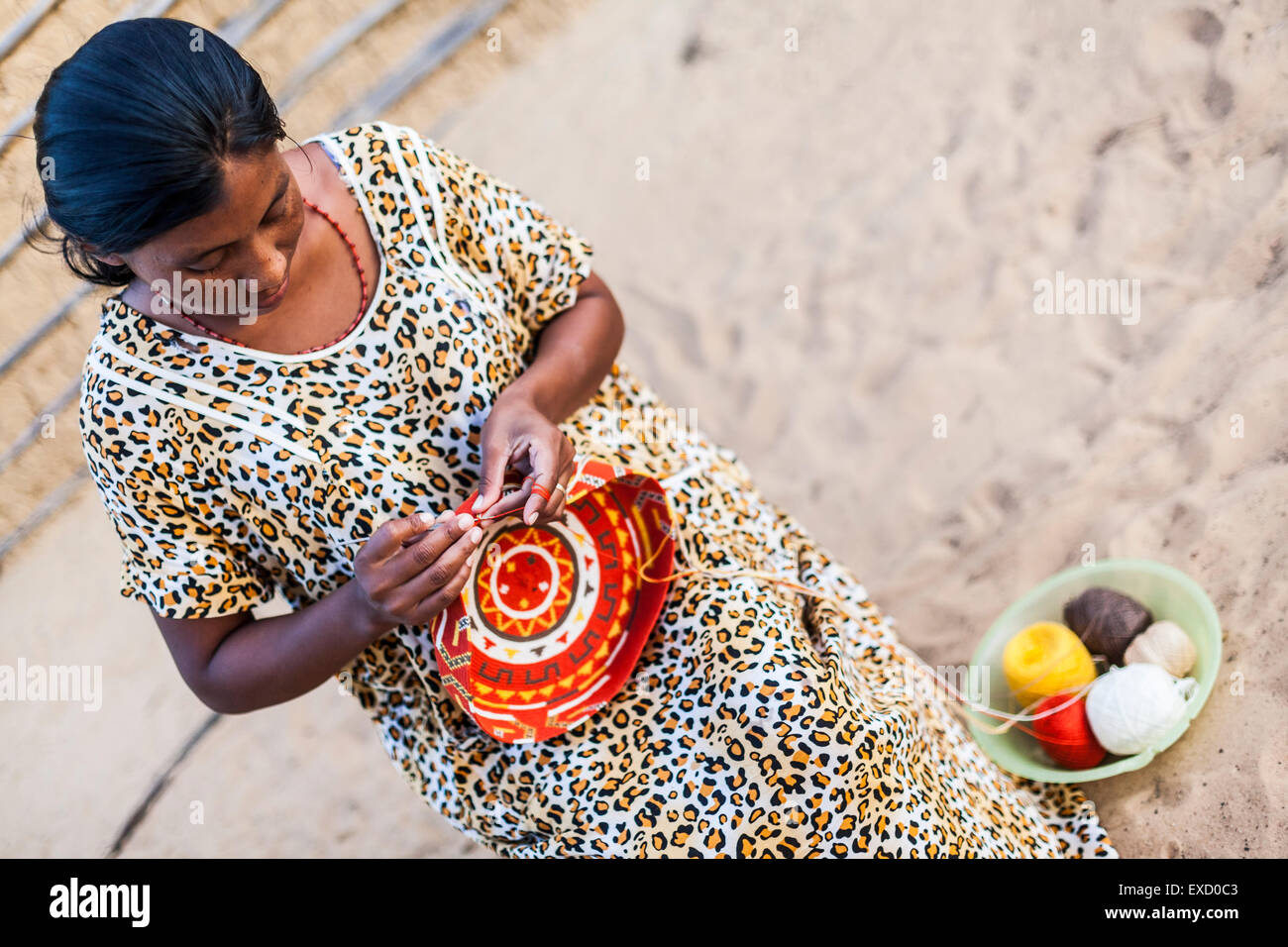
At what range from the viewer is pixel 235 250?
1.20m

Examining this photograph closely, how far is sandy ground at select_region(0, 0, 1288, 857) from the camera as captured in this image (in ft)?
6.73

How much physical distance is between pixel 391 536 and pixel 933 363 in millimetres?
1754

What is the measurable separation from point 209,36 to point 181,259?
290 mm

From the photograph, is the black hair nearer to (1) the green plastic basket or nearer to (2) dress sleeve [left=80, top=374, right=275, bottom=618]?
(2) dress sleeve [left=80, top=374, right=275, bottom=618]

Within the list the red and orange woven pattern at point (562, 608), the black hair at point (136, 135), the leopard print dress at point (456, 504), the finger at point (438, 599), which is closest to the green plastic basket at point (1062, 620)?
the leopard print dress at point (456, 504)

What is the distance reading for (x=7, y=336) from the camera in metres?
3.33

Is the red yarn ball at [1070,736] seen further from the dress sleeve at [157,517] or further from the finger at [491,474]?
the dress sleeve at [157,517]

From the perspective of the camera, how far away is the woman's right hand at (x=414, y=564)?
4.16 feet

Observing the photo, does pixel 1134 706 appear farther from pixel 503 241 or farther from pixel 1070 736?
pixel 503 241

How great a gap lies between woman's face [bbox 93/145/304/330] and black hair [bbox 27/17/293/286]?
2 centimetres

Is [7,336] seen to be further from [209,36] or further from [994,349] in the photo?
[994,349]

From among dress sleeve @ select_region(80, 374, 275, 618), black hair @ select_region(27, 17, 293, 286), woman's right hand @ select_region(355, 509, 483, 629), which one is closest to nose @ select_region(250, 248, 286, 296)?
black hair @ select_region(27, 17, 293, 286)

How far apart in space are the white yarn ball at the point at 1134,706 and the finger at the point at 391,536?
1267 mm
